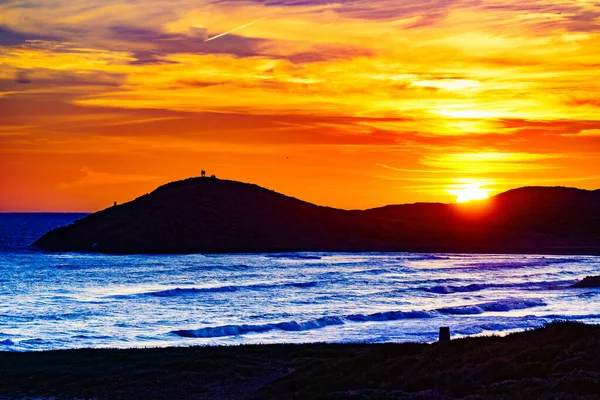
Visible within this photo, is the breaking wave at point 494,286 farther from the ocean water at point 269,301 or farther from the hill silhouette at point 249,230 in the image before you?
the hill silhouette at point 249,230

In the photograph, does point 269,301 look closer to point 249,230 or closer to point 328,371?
point 328,371

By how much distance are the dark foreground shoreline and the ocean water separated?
6377mm

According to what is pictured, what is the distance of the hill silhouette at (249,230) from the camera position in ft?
403

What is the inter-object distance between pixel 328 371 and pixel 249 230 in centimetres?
10900

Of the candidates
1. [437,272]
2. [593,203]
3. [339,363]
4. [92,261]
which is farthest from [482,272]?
[593,203]

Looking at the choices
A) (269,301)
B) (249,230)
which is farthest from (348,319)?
(249,230)

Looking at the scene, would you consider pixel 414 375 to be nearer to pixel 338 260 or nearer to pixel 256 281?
pixel 256 281

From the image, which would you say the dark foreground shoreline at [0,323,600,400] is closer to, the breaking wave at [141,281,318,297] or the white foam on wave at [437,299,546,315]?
the white foam on wave at [437,299,546,315]

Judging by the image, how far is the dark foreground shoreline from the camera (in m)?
18.3

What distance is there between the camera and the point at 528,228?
178 meters

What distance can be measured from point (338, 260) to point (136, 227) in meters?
35.7

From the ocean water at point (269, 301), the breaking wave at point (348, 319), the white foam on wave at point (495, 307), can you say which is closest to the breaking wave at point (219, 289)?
the ocean water at point (269, 301)

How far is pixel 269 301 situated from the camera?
5288 cm

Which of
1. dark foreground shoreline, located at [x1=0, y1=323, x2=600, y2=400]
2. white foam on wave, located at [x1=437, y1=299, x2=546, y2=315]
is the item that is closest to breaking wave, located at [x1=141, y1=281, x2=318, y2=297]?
white foam on wave, located at [x1=437, y1=299, x2=546, y2=315]
